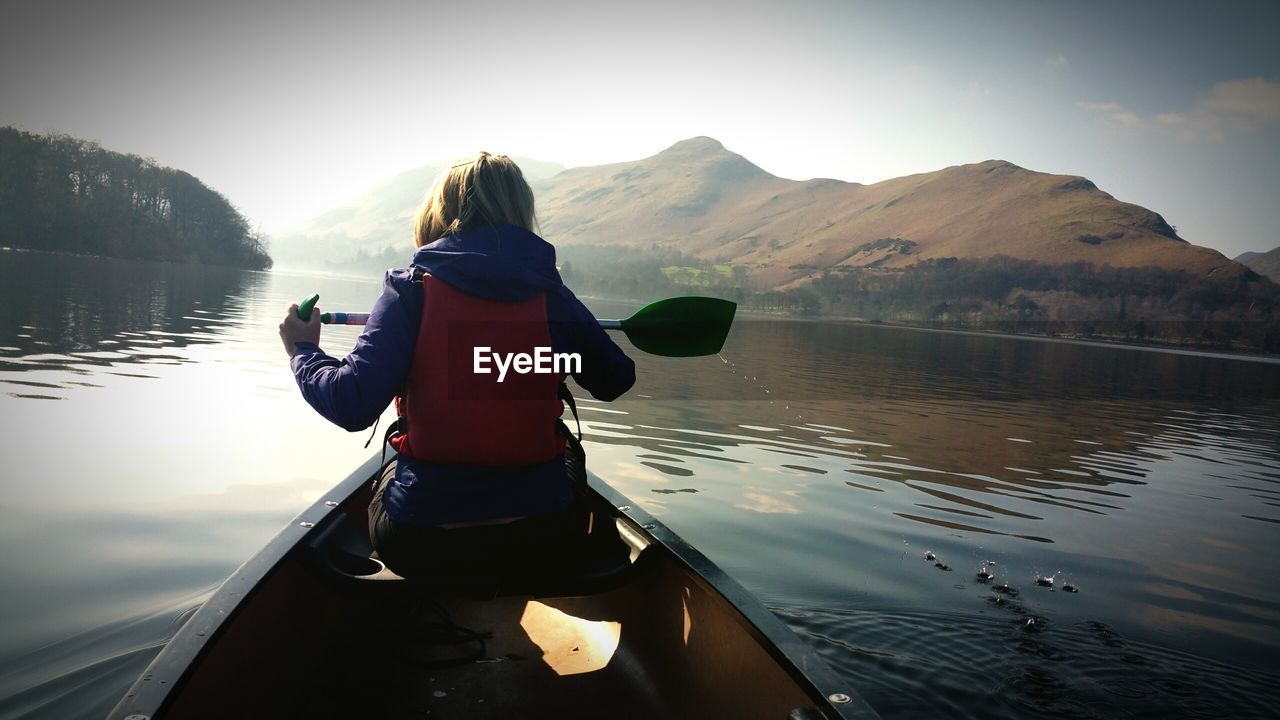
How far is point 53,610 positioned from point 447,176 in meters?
4.50

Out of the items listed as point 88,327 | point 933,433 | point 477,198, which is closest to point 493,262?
point 477,198

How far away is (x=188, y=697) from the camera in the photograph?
2.39m

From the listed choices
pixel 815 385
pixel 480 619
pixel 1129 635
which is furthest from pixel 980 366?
pixel 480 619

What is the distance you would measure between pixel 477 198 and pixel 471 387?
736 millimetres

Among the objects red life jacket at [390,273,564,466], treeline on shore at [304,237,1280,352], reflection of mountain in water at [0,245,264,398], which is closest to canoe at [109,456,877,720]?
red life jacket at [390,273,564,466]

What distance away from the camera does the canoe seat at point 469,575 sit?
302 cm

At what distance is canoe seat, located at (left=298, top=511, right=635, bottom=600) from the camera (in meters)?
3.02

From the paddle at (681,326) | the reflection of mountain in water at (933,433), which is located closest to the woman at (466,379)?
the paddle at (681,326)

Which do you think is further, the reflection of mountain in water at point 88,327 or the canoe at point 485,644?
the reflection of mountain in water at point 88,327

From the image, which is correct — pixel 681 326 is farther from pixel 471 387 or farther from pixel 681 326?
pixel 471 387

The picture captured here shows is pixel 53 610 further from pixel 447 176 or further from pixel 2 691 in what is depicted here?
pixel 447 176

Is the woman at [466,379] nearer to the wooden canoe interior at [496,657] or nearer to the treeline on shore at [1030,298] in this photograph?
the wooden canoe interior at [496,657]

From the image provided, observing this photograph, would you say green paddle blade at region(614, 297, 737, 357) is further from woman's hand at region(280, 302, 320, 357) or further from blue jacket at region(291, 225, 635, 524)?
woman's hand at region(280, 302, 320, 357)

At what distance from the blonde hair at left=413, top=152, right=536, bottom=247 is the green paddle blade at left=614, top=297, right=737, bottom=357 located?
1483mm
